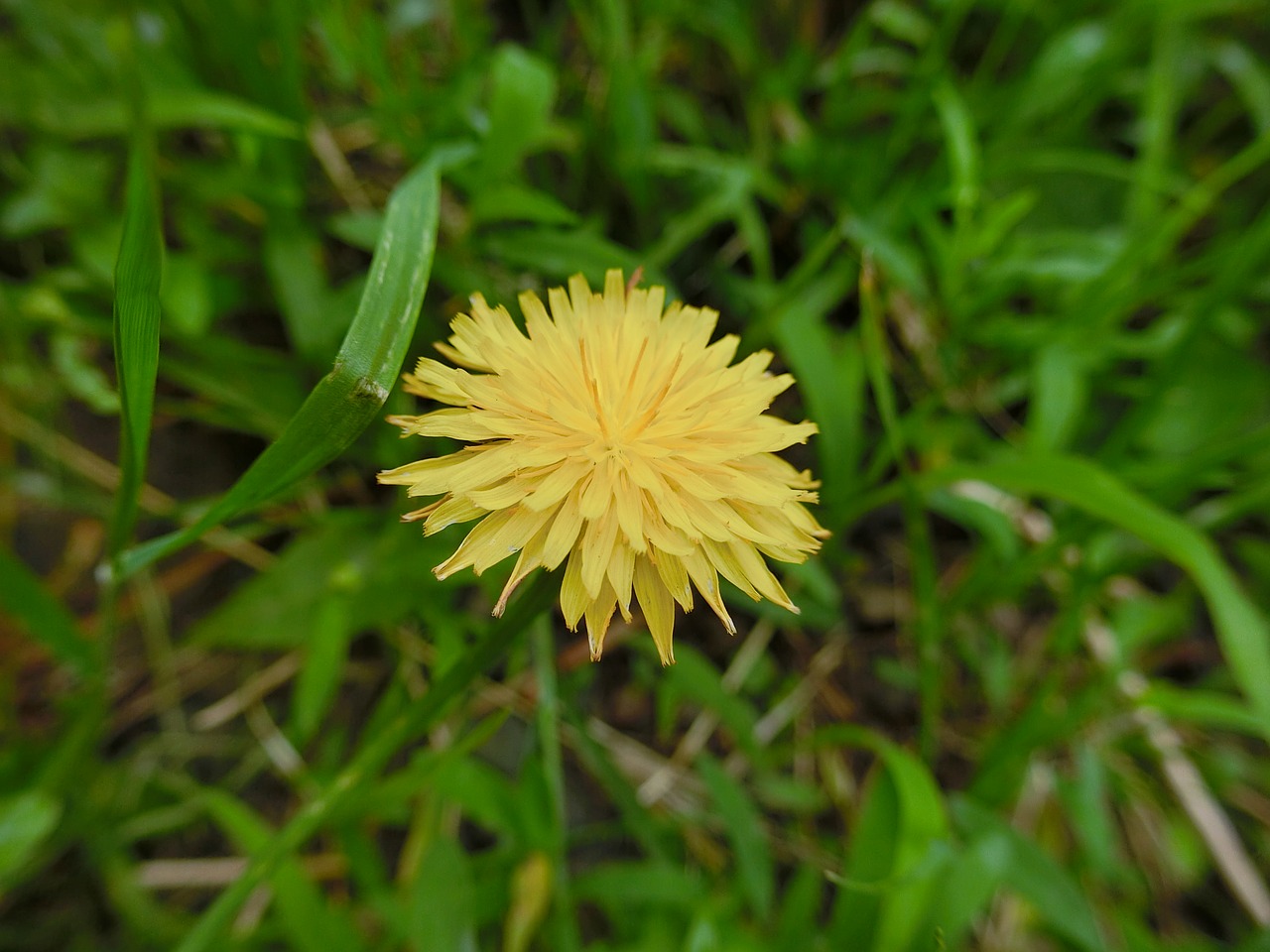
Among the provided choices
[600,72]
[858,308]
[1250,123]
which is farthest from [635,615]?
[1250,123]

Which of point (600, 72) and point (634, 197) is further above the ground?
point (600, 72)

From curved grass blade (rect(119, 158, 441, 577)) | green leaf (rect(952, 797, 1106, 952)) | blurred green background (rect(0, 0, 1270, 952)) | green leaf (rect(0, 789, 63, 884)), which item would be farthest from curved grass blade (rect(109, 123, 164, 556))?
green leaf (rect(952, 797, 1106, 952))

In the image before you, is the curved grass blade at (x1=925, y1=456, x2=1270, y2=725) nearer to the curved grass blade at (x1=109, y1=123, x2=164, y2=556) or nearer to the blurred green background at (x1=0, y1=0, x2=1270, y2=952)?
the blurred green background at (x1=0, y1=0, x2=1270, y2=952)

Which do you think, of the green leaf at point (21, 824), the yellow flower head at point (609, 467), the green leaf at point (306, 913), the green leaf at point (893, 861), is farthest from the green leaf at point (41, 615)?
the green leaf at point (893, 861)

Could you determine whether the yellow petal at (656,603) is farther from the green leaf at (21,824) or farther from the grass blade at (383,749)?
the green leaf at (21,824)

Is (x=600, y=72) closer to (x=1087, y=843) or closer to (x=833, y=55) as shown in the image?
(x=833, y=55)

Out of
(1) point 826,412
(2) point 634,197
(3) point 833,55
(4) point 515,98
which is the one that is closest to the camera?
(4) point 515,98

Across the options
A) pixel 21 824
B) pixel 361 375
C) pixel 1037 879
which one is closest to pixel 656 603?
pixel 361 375

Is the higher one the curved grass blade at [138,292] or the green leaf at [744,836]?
the curved grass blade at [138,292]
